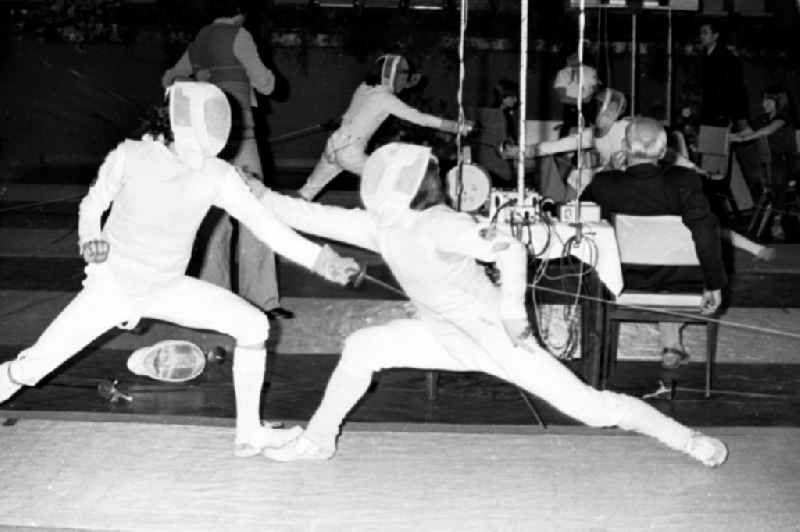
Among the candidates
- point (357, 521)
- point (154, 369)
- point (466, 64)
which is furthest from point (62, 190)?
point (357, 521)

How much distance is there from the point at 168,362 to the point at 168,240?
106 cm

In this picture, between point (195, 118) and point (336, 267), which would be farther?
point (195, 118)

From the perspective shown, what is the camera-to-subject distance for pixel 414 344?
12.1 ft

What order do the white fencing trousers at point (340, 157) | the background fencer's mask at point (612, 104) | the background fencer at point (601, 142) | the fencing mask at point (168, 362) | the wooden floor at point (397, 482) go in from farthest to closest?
1. the white fencing trousers at point (340, 157)
2. the background fencer's mask at point (612, 104)
3. the background fencer at point (601, 142)
4. the fencing mask at point (168, 362)
5. the wooden floor at point (397, 482)

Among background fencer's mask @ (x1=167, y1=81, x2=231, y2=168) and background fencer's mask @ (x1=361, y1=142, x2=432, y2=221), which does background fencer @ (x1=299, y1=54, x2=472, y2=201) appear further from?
background fencer's mask @ (x1=361, y1=142, x2=432, y2=221)

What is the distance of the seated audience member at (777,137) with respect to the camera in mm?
9156

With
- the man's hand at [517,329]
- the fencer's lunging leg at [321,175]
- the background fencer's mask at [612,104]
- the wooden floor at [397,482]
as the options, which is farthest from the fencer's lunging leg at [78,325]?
the fencer's lunging leg at [321,175]

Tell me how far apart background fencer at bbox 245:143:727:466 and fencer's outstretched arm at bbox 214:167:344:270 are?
0.35 ft

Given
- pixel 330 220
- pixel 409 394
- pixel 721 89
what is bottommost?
pixel 409 394

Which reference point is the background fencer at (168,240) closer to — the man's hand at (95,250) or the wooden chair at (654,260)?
the man's hand at (95,250)

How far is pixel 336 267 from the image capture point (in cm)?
352

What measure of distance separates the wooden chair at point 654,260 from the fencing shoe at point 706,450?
86 centimetres

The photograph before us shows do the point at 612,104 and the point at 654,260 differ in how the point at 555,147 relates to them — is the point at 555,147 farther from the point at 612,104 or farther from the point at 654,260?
the point at 654,260

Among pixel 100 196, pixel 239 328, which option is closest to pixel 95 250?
pixel 100 196
